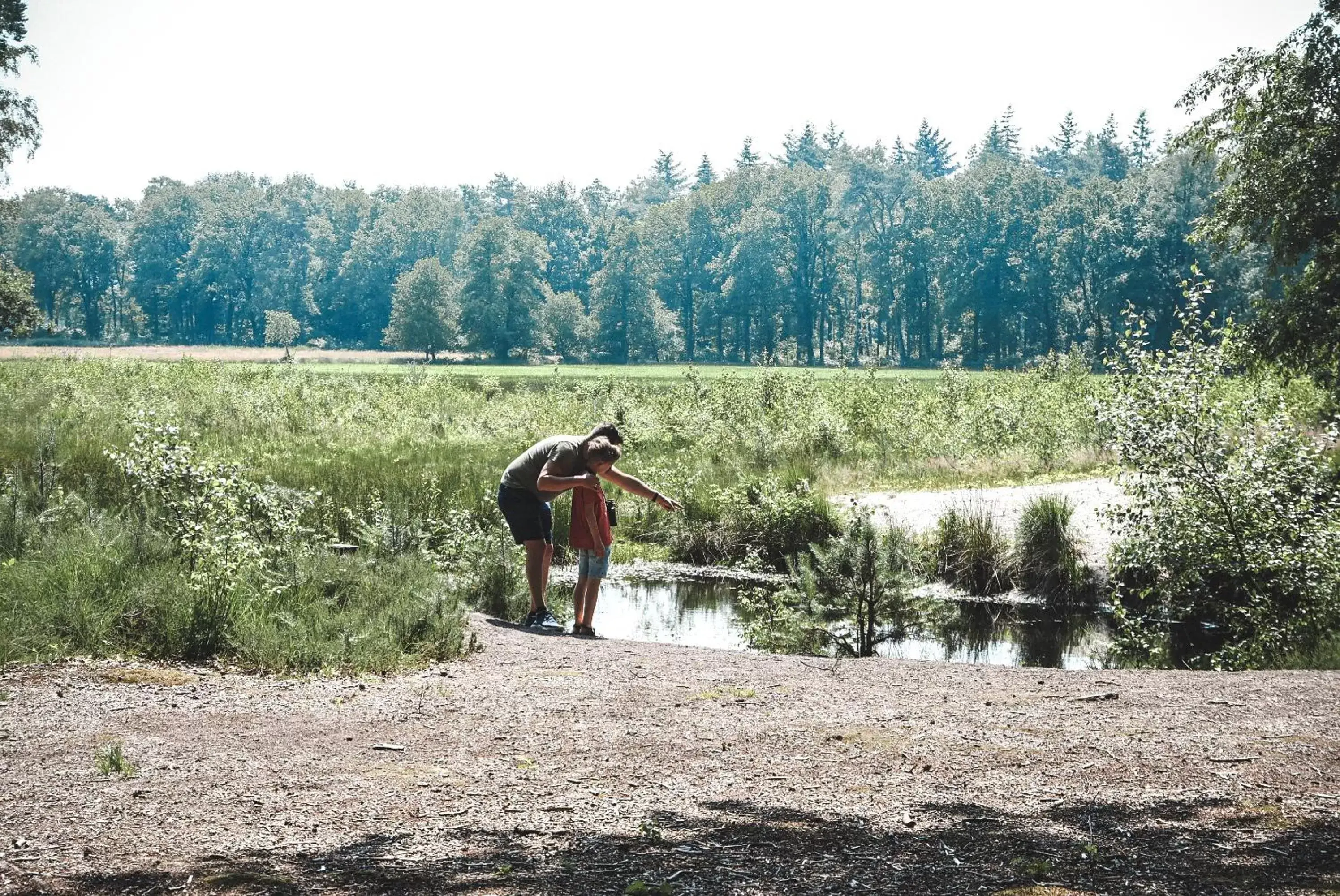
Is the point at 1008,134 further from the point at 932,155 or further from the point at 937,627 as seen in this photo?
the point at 937,627

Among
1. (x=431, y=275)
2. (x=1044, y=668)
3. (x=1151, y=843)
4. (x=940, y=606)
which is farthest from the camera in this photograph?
(x=431, y=275)

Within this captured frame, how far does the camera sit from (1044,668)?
28.2ft

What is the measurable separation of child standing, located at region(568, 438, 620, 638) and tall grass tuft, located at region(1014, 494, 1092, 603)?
6.96 m

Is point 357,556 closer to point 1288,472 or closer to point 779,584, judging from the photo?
point 779,584

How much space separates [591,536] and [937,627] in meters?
4.99

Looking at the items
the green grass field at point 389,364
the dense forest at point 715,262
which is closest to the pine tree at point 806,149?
the dense forest at point 715,262

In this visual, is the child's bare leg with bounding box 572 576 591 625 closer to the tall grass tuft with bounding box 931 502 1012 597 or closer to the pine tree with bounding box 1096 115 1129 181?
the tall grass tuft with bounding box 931 502 1012 597

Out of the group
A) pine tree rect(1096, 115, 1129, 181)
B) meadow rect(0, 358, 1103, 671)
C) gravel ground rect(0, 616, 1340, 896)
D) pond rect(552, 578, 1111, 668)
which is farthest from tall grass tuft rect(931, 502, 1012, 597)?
pine tree rect(1096, 115, 1129, 181)

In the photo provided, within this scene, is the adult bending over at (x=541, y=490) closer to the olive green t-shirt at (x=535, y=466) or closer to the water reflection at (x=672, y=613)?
the olive green t-shirt at (x=535, y=466)

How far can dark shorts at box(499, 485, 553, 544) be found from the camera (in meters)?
9.84

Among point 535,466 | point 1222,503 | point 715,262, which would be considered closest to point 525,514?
point 535,466

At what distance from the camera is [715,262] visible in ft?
380

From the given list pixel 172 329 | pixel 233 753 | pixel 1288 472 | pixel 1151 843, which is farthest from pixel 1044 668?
pixel 172 329

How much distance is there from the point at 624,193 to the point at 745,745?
181 m
